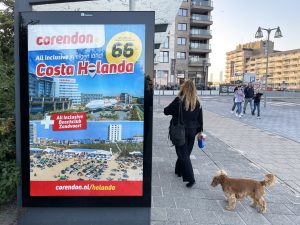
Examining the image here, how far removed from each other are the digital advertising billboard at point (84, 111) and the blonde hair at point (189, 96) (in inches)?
60.7

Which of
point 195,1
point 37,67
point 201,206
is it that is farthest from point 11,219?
point 195,1

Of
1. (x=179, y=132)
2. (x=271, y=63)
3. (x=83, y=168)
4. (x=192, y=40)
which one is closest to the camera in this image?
(x=83, y=168)

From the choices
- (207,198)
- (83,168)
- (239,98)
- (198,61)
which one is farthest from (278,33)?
(198,61)

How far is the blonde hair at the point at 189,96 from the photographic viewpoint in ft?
15.9

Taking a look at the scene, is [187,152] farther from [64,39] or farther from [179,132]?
[64,39]

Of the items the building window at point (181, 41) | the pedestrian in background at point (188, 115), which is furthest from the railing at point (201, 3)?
the pedestrian in background at point (188, 115)

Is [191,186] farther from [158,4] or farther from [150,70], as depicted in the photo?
Answer: [158,4]

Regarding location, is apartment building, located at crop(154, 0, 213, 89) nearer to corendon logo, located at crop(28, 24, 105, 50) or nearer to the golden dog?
the golden dog

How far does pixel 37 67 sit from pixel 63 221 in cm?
168

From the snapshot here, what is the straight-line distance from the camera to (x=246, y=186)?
427 cm

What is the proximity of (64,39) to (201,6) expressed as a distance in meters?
59.9

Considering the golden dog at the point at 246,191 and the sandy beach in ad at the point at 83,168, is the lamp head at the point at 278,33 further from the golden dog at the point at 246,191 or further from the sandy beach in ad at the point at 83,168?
the sandy beach in ad at the point at 83,168

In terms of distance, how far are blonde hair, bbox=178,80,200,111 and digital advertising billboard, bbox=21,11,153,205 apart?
1541 millimetres

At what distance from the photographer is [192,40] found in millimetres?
60438
